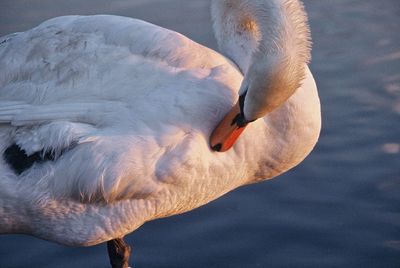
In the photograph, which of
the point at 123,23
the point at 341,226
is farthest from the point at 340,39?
the point at 123,23

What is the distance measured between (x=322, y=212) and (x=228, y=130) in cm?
177

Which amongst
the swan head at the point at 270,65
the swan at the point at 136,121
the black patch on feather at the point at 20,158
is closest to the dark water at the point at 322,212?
the swan at the point at 136,121

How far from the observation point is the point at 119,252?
6.03 m

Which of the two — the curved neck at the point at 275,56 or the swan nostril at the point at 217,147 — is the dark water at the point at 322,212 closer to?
the swan nostril at the point at 217,147

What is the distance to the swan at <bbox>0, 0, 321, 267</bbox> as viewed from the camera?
5.08 meters

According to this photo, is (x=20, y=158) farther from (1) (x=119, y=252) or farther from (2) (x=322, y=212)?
(2) (x=322, y=212)

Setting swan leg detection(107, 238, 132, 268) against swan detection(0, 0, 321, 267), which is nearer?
swan detection(0, 0, 321, 267)

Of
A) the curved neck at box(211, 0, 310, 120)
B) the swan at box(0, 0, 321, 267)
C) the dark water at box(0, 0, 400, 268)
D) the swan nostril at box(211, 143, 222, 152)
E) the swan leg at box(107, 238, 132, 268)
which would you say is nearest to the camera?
the curved neck at box(211, 0, 310, 120)

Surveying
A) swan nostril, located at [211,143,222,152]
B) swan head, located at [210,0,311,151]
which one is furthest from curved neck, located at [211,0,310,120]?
swan nostril, located at [211,143,222,152]

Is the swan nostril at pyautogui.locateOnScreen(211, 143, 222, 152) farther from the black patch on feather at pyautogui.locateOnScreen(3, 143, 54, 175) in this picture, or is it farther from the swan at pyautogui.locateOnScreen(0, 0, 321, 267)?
the black patch on feather at pyautogui.locateOnScreen(3, 143, 54, 175)

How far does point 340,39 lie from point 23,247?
375cm

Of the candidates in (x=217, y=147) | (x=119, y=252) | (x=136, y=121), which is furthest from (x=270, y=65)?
(x=119, y=252)

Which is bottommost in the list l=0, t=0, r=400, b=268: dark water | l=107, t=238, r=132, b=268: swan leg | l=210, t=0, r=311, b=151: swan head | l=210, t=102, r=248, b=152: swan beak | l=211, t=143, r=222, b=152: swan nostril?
l=0, t=0, r=400, b=268: dark water

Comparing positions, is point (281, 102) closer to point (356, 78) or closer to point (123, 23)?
point (123, 23)
